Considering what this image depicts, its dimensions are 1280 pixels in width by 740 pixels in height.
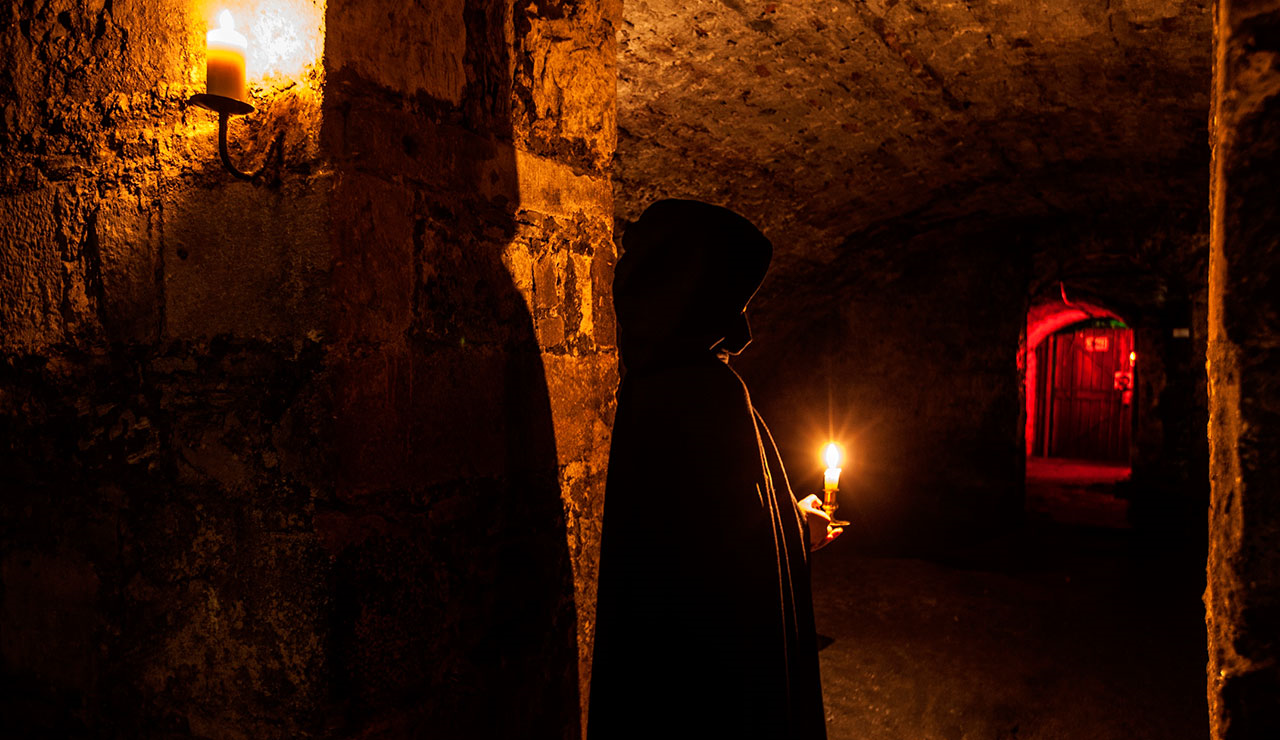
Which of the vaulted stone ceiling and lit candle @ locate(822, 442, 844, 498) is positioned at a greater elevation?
the vaulted stone ceiling

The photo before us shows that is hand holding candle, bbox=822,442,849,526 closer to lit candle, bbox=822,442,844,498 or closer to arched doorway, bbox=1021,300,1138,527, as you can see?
lit candle, bbox=822,442,844,498

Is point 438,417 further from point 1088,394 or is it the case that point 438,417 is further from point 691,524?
point 1088,394

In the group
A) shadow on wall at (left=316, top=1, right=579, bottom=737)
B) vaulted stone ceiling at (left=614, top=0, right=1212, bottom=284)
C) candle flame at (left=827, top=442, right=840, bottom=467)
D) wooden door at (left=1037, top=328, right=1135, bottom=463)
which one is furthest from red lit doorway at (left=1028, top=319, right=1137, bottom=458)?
shadow on wall at (left=316, top=1, right=579, bottom=737)

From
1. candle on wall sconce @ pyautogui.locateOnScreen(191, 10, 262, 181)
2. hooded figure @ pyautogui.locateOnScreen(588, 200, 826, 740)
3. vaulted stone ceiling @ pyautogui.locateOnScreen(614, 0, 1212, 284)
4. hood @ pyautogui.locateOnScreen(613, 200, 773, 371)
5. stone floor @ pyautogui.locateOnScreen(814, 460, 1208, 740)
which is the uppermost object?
vaulted stone ceiling @ pyautogui.locateOnScreen(614, 0, 1212, 284)

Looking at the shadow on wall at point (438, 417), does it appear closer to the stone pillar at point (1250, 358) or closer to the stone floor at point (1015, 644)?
the stone pillar at point (1250, 358)

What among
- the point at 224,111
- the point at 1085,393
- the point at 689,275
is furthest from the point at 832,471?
the point at 1085,393

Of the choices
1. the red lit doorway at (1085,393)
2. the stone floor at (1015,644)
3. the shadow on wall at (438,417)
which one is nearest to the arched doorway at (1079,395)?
the red lit doorway at (1085,393)

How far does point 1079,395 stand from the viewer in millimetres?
12977

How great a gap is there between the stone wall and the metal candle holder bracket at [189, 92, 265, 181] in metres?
0.04

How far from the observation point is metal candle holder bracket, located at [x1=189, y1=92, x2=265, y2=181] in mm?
1393

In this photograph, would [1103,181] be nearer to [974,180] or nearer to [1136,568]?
[974,180]

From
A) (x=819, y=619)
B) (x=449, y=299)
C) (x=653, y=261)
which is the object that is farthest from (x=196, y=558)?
(x=819, y=619)

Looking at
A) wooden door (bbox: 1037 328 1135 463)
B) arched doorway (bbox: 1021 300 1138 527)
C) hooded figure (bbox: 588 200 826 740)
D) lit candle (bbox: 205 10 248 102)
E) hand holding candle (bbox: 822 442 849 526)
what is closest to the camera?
lit candle (bbox: 205 10 248 102)

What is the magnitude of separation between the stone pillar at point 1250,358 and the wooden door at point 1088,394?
13106mm
